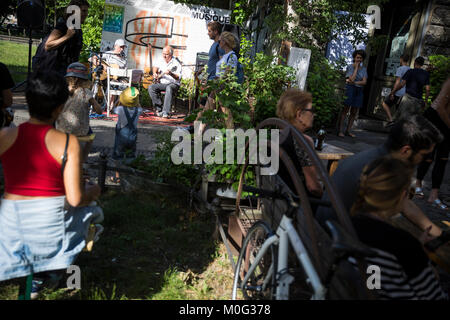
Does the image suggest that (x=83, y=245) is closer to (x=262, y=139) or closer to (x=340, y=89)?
(x=262, y=139)

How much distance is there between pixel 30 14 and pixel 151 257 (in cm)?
617

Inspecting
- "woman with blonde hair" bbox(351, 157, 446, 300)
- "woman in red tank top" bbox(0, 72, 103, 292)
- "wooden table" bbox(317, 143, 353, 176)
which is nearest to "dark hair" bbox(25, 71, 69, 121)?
"woman in red tank top" bbox(0, 72, 103, 292)

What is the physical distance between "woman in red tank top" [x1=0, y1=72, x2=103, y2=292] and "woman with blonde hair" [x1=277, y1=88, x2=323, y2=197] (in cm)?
155

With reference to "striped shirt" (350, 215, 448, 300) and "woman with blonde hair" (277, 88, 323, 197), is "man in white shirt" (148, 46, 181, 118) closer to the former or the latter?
"woman with blonde hair" (277, 88, 323, 197)

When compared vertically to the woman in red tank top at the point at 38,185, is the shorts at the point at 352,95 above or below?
above

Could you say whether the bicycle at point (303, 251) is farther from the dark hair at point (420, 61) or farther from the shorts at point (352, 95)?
the shorts at point (352, 95)

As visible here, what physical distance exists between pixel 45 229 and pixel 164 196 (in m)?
2.39

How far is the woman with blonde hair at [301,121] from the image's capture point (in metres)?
3.14

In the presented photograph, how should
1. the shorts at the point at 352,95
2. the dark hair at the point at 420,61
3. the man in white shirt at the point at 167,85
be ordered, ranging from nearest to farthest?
the dark hair at the point at 420,61 < the shorts at the point at 352,95 < the man in white shirt at the point at 167,85

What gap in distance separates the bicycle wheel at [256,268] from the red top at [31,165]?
128cm

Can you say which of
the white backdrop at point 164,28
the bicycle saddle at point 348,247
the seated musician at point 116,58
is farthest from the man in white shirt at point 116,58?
the bicycle saddle at point 348,247

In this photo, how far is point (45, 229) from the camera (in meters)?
2.34

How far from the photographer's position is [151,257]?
3.72 meters

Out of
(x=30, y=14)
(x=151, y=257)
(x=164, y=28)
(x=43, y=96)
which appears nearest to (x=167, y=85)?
(x=30, y=14)
